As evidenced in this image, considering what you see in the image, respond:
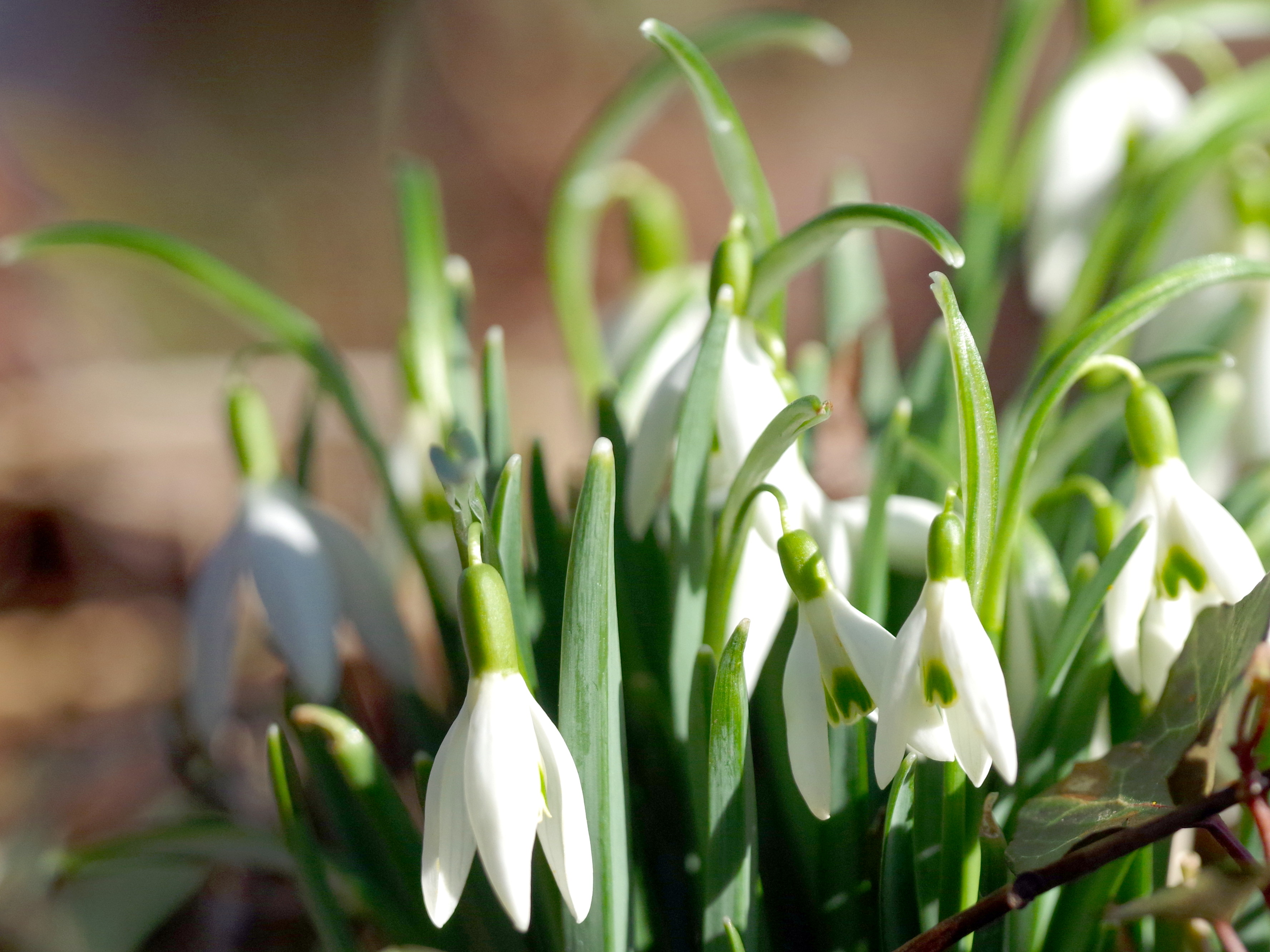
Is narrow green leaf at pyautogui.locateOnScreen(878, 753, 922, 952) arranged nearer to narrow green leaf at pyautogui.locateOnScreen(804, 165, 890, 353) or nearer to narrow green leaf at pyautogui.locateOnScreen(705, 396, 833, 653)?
narrow green leaf at pyautogui.locateOnScreen(705, 396, 833, 653)

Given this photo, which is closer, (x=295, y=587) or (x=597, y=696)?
(x=597, y=696)

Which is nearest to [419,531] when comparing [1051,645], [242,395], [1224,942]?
[242,395]

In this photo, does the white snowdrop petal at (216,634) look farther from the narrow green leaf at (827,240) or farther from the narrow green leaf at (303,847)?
the narrow green leaf at (827,240)

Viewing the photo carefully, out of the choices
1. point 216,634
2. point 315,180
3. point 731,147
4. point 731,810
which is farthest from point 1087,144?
point 315,180

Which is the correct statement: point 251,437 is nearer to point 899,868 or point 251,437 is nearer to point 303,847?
point 303,847

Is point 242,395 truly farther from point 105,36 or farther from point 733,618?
point 105,36

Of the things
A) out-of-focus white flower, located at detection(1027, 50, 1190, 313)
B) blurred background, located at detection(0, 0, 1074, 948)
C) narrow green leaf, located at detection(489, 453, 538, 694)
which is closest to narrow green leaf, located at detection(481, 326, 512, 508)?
narrow green leaf, located at detection(489, 453, 538, 694)
